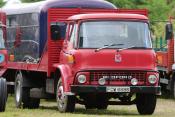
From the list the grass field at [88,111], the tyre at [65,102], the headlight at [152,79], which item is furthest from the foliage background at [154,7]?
the headlight at [152,79]

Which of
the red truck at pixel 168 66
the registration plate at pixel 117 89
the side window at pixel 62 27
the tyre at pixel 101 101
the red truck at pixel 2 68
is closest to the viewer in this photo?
the registration plate at pixel 117 89

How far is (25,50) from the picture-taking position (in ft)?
78.8

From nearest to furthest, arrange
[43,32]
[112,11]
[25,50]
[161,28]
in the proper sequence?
[112,11], [43,32], [25,50], [161,28]

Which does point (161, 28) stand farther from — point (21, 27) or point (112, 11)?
point (112, 11)

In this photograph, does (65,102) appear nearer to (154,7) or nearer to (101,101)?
(101,101)

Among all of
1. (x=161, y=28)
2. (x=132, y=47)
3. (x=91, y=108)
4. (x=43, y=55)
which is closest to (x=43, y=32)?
(x=43, y=55)

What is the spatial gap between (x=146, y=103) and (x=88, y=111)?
2.03 m

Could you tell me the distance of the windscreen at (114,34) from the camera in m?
19.1

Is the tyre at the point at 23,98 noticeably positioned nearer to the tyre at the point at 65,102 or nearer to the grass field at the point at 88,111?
the grass field at the point at 88,111

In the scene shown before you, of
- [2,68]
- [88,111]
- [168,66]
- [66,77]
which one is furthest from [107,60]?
[168,66]

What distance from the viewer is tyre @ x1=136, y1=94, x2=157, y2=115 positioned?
19.8m

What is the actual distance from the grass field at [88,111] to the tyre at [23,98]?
243 mm

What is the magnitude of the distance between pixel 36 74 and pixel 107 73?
4.38 m

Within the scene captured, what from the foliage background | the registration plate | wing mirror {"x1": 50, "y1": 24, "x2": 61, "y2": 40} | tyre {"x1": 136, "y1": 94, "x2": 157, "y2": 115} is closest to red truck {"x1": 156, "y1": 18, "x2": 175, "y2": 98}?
tyre {"x1": 136, "y1": 94, "x2": 157, "y2": 115}
